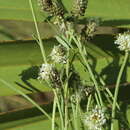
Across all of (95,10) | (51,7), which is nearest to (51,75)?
(51,7)

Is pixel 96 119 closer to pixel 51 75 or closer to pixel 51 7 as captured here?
pixel 51 75

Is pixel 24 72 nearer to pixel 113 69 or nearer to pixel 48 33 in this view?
pixel 48 33

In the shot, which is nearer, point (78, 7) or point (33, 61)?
point (78, 7)

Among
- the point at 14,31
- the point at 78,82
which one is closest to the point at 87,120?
the point at 78,82

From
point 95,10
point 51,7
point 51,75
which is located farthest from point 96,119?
point 95,10

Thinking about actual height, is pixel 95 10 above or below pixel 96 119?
above

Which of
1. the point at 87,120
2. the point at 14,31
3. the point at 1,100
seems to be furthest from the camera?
the point at 1,100

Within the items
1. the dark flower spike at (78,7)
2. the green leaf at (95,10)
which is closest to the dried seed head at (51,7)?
the dark flower spike at (78,7)

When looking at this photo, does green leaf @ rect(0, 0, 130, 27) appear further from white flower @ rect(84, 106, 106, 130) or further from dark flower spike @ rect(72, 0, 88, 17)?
white flower @ rect(84, 106, 106, 130)
